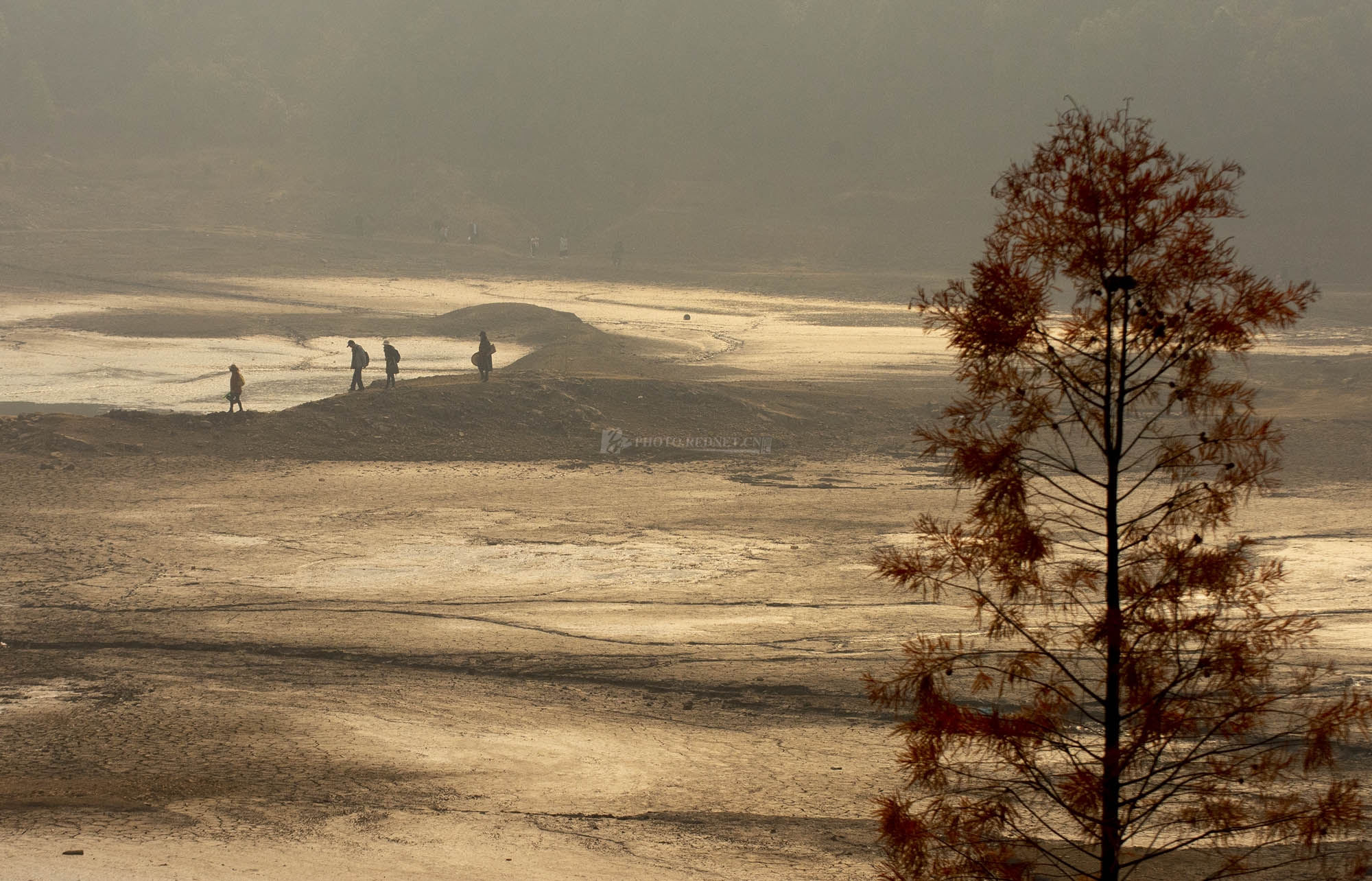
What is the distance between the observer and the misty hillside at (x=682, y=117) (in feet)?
216

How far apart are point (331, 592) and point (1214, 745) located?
402 inches

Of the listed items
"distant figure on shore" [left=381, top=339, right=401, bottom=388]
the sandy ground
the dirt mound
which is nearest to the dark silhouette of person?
the dirt mound

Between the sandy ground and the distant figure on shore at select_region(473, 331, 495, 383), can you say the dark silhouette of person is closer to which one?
the distant figure on shore at select_region(473, 331, 495, 383)

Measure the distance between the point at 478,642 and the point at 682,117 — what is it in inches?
2693

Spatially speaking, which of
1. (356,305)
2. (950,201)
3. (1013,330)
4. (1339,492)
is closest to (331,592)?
(1013,330)

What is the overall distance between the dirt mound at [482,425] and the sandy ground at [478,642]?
16cm

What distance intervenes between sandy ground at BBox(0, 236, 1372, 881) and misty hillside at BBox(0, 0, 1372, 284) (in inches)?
1648

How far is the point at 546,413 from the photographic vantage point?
25516mm

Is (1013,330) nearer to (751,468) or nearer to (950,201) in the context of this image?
(751,468)

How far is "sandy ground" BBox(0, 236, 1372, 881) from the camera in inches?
375

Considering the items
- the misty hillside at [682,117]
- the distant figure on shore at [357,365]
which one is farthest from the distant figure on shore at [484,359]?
the misty hillside at [682,117]

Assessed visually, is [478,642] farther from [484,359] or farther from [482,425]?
[484,359]

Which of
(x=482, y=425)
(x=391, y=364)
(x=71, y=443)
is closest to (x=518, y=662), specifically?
(x=482, y=425)

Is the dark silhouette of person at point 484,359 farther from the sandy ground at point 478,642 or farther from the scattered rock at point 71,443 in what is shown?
the scattered rock at point 71,443
